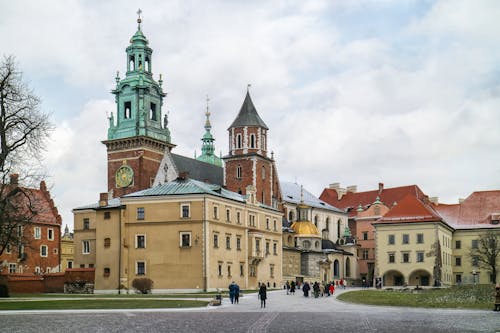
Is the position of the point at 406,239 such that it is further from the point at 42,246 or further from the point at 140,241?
the point at 42,246

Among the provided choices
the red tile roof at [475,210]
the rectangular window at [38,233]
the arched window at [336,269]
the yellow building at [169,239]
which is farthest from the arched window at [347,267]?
the rectangular window at [38,233]

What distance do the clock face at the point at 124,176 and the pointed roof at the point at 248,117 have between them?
14.3 metres

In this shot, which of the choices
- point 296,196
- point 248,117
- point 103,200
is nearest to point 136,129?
point 248,117

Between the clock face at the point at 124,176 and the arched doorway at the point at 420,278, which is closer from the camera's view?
the arched doorway at the point at 420,278

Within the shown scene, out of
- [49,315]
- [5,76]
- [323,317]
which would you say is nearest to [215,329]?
[323,317]

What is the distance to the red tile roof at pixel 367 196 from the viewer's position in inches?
5310


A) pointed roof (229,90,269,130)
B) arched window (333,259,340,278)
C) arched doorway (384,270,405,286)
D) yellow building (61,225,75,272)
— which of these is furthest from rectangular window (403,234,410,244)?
yellow building (61,225,75,272)

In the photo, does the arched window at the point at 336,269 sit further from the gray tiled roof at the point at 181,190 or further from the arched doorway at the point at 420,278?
the gray tiled roof at the point at 181,190

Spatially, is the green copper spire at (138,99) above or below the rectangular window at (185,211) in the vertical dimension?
above

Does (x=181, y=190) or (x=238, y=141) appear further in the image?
(x=238, y=141)

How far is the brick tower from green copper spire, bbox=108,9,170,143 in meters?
10.5

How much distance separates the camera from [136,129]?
10644 centimetres

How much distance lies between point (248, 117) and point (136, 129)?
581 inches

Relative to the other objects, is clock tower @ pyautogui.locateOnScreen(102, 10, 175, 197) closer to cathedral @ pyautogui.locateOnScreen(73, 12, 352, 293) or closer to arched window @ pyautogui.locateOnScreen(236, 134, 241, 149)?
cathedral @ pyautogui.locateOnScreen(73, 12, 352, 293)
